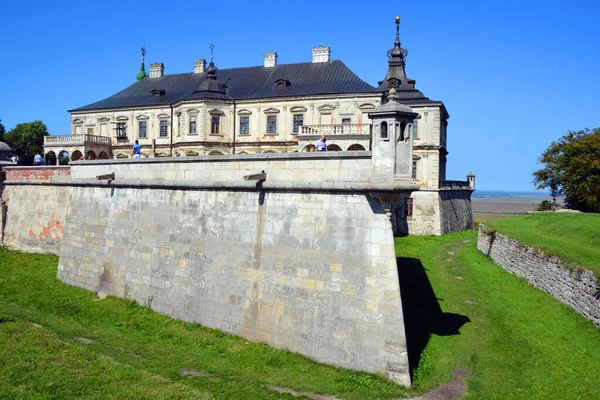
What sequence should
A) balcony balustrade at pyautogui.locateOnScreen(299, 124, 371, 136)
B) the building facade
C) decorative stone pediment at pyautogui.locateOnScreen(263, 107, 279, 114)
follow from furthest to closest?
1. decorative stone pediment at pyautogui.locateOnScreen(263, 107, 279, 114)
2. the building facade
3. balcony balustrade at pyautogui.locateOnScreen(299, 124, 371, 136)

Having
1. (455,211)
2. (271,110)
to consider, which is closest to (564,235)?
(455,211)

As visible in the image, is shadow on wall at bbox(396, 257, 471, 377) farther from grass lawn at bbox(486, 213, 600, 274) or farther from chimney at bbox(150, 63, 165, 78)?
chimney at bbox(150, 63, 165, 78)

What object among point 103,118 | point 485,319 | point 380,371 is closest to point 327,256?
point 380,371

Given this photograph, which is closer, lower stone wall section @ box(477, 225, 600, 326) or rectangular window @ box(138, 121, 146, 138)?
lower stone wall section @ box(477, 225, 600, 326)

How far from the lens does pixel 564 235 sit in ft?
74.3

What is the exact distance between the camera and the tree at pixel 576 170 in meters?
35.0

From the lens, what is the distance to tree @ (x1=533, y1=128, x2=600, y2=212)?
115ft

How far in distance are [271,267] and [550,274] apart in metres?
10.3

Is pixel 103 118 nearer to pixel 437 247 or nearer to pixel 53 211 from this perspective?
pixel 53 211

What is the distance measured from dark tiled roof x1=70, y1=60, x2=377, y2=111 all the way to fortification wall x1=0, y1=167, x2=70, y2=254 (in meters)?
15.3

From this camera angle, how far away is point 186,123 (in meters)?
38.7

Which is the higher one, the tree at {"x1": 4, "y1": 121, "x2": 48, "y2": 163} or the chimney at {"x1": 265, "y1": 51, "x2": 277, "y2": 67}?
the chimney at {"x1": 265, "y1": 51, "x2": 277, "y2": 67}

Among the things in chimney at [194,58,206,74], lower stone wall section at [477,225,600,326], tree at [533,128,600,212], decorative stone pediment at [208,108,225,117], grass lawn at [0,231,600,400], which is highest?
chimney at [194,58,206,74]

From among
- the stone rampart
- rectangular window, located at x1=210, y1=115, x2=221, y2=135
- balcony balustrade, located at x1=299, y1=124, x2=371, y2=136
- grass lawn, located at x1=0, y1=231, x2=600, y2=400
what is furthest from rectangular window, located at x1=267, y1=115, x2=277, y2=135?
grass lawn, located at x1=0, y1=231, x2=600, y2=400
